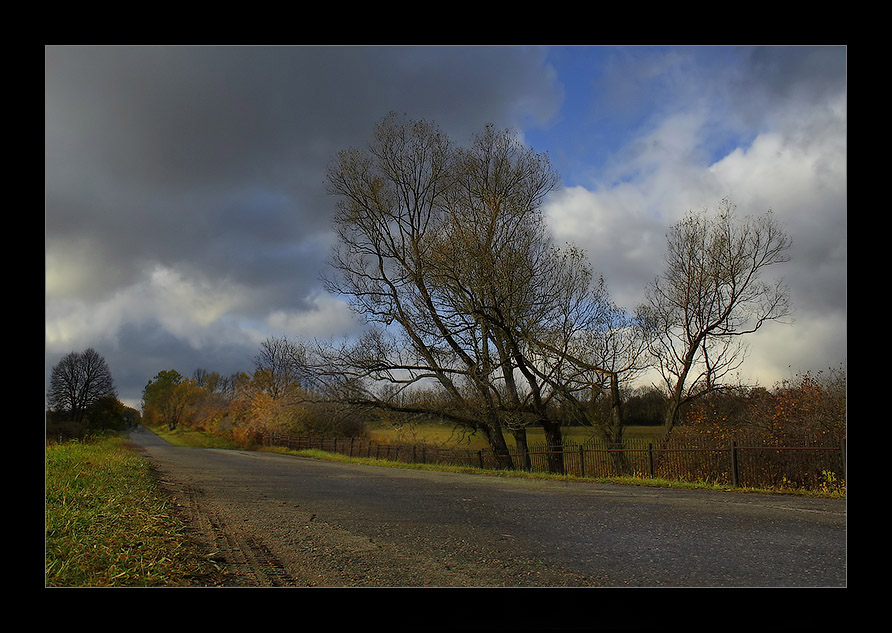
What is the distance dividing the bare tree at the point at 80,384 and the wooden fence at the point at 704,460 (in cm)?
931

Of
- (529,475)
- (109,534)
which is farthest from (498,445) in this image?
(109,534)

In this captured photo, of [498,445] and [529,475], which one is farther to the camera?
[498,445]

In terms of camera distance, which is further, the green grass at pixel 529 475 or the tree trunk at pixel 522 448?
the tree trunk at pixel 522 448

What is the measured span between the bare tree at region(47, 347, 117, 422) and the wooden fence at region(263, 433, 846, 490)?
9.31 metres

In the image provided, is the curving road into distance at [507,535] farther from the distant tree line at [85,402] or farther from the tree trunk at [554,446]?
the tree trunk at [554,446]

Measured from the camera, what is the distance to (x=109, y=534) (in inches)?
165

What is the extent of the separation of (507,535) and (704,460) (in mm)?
7249

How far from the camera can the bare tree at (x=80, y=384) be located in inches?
206

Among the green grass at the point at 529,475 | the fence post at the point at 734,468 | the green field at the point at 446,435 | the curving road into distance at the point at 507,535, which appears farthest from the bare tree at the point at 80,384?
the green field at the point at 446,435

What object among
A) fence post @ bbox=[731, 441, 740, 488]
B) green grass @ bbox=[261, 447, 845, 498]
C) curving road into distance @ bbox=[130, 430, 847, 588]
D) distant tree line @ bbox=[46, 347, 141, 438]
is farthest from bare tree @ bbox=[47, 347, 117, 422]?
fence post @ bbox=[731, 441, 740, 488]

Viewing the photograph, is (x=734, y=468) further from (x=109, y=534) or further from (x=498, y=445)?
(x=109, y=534)
